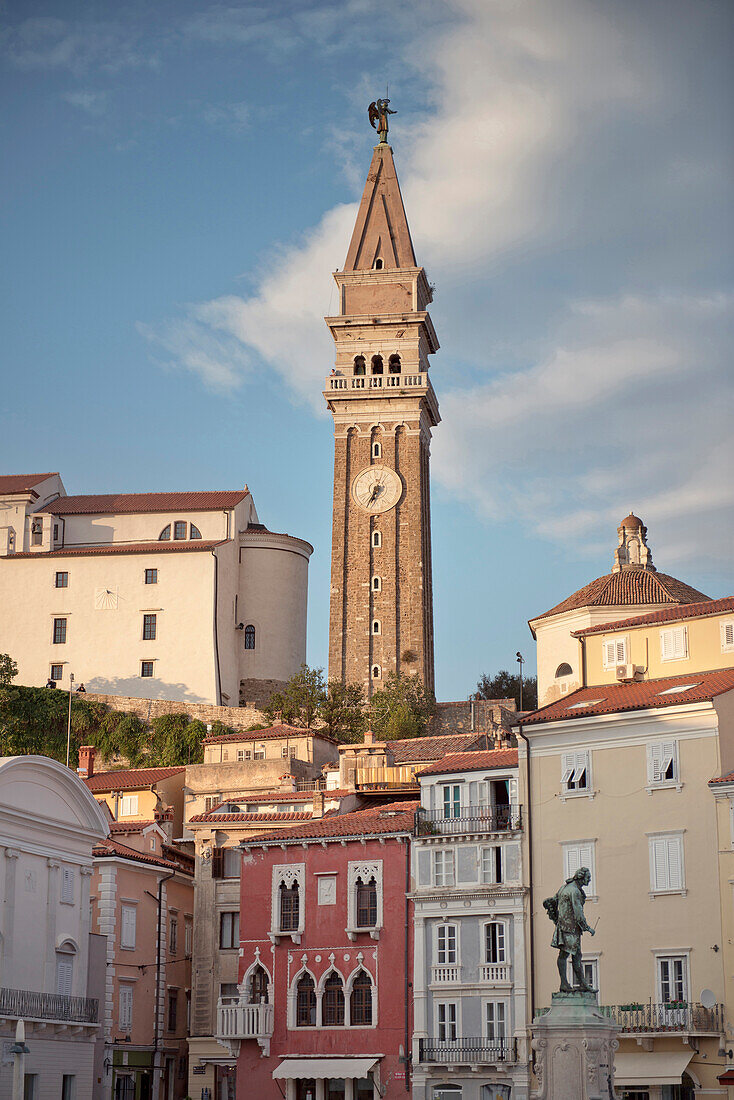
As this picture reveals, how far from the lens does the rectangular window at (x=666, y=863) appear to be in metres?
44.7

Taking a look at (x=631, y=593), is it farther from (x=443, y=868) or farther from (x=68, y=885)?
(x=68, y=885)

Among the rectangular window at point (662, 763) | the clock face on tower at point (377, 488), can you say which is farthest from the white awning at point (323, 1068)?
the clock face on tower at point (377, 488)

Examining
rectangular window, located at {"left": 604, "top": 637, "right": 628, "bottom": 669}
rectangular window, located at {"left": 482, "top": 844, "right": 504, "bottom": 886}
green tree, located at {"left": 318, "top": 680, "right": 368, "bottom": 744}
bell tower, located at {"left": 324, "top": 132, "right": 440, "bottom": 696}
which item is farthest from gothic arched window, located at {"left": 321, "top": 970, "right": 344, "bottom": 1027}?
bell tower, located at {"left": 324, "top": 132, "right": 440, "bottom": 696}

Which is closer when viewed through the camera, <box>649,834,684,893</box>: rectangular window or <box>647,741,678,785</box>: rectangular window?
<box>649,834,684,893</box>: rectangular window

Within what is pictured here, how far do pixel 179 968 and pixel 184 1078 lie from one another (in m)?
3.89

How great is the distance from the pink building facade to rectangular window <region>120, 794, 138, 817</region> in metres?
18.6

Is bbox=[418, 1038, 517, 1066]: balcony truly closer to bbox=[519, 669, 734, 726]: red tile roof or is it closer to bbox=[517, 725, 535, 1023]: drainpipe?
bbox=[517, 725, 535, 1023]: drainpipe

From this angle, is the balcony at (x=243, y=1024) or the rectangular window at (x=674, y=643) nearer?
the balcony at (x=243, y=1024)

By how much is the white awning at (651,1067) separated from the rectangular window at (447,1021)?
5.52 m

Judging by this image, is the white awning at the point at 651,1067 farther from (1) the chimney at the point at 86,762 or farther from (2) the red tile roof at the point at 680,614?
(1) the chimney at the point at 86,762

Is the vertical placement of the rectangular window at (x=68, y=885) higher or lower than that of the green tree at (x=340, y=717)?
lower

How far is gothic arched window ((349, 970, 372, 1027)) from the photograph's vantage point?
1918 inches

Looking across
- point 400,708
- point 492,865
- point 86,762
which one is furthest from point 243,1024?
point 400,708

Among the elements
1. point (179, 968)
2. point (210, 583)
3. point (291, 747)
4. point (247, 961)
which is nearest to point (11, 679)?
point (210, 583)
